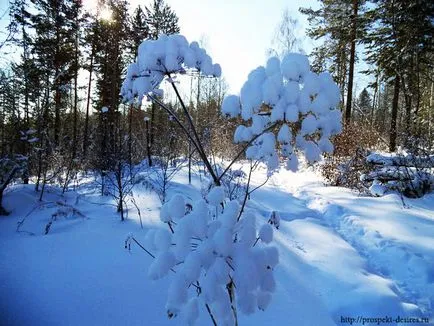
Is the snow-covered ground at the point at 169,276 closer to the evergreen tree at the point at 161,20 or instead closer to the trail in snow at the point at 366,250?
the trail in snow at the point at 366,250

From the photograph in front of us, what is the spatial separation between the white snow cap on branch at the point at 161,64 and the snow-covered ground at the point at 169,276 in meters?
1.56

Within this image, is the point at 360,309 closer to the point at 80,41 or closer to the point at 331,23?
the point at 331,23

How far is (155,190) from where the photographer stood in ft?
17.0

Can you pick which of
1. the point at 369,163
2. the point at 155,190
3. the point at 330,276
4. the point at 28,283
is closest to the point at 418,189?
the point at 369,163

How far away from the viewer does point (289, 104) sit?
128cm

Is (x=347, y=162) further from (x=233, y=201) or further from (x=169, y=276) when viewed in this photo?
(x=233, y=201)

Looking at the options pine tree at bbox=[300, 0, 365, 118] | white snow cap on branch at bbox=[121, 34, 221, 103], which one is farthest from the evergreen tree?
white snow cap on branch at bbox=[121, 34, 221, 103]

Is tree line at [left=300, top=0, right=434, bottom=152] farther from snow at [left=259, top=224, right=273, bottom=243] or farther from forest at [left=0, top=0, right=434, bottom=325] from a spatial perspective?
snow at [left=259, top=224, right=273, bottom=243]

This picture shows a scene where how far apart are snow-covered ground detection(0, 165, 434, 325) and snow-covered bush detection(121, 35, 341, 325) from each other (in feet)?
3.60

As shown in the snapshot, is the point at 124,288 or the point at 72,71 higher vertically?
the point at 72,71

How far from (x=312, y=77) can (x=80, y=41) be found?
53.5 feet

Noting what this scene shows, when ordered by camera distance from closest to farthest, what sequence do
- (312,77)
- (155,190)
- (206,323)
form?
(312,77) → (206,323) → (155,190)

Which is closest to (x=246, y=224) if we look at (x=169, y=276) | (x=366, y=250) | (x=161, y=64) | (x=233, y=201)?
(x=233, y=201)

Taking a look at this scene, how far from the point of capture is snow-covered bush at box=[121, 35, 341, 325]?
3.61ft
